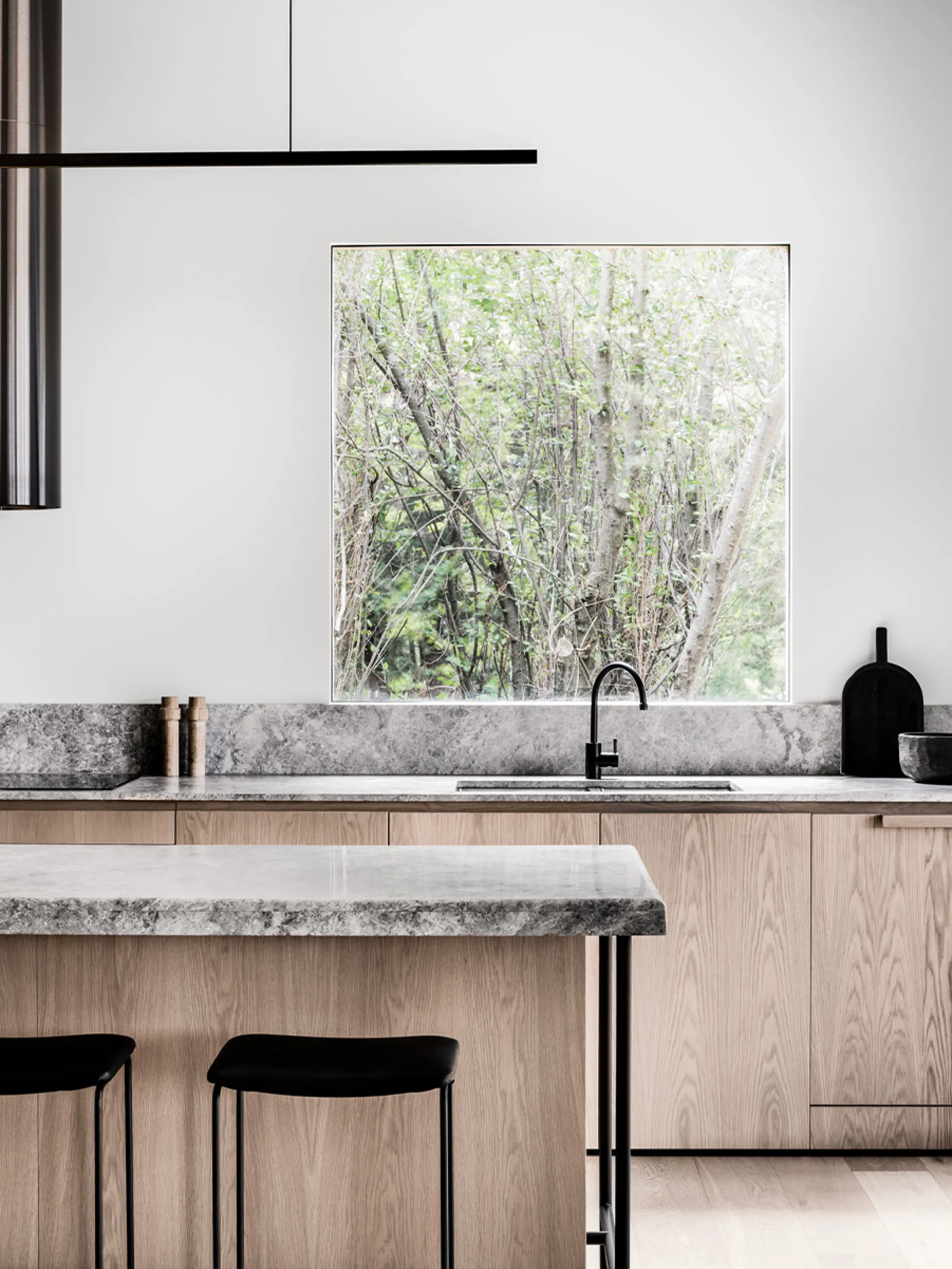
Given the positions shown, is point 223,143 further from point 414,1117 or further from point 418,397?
point 414,1117

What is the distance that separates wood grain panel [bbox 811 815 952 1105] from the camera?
307cm

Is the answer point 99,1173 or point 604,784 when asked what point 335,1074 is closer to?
point 99,1173

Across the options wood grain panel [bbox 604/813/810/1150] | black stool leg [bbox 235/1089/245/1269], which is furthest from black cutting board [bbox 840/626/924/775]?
black stool leg [bbox 235/1089/245/1269]

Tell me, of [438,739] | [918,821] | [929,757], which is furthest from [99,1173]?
[929,757]

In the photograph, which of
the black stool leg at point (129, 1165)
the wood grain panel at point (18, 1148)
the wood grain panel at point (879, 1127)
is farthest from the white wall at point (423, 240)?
the black stool leg at point (129, 1165)

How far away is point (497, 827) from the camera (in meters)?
3.09

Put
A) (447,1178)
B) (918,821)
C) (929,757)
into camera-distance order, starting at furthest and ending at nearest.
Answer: (929,757)
(918,821)
(447,1178)

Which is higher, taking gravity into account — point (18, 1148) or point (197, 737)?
point (197, 737)

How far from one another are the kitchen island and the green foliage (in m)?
1.81

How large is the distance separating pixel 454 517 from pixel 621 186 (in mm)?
1156

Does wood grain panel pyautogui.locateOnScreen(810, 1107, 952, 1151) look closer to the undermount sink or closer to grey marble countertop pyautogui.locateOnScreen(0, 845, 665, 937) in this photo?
the undermount sink

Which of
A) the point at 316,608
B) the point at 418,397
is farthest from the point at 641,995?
the point at 418,397

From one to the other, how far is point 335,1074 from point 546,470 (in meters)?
2.37

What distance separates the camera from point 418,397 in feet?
12.2
